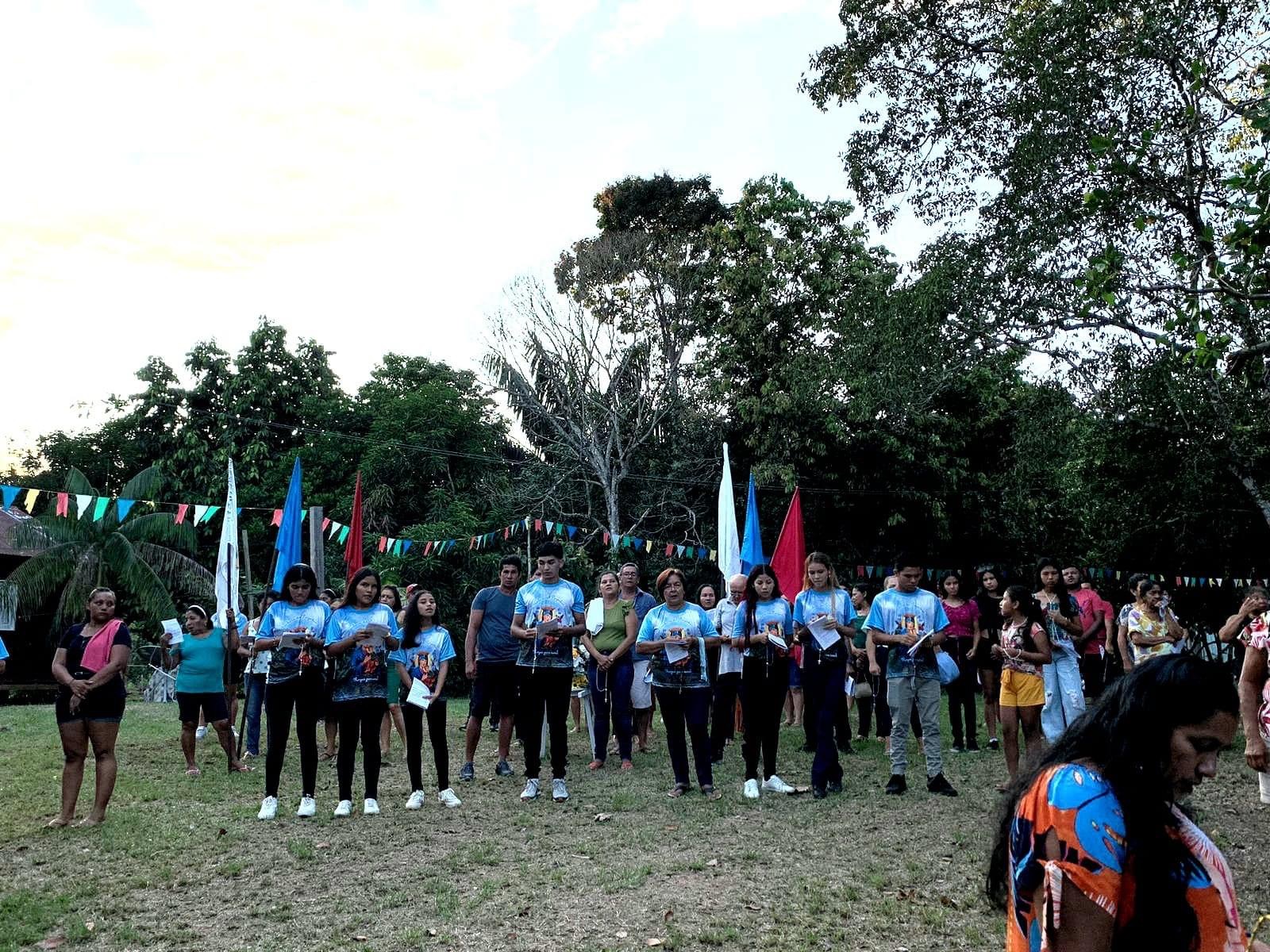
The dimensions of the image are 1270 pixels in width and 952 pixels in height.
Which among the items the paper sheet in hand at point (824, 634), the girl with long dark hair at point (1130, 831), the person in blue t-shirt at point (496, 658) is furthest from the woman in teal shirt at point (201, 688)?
the girl with long dark hair at point (1130, 831)

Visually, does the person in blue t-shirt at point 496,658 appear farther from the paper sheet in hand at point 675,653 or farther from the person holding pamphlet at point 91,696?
the person holding pamphlet at point 91,696

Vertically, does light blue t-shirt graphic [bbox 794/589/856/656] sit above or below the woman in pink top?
above

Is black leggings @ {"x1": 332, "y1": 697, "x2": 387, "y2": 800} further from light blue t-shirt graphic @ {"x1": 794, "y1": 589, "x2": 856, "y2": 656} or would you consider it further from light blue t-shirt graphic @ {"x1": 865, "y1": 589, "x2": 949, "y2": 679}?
light blue t-shirt graphic @ {"x1": 865, "y1": 589, "x2": 949, "y2": 679}

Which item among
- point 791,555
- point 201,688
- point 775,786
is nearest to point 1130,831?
point 775,786

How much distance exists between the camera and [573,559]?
29.6 meters

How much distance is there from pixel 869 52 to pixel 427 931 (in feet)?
49.5

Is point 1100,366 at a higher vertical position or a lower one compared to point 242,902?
higher

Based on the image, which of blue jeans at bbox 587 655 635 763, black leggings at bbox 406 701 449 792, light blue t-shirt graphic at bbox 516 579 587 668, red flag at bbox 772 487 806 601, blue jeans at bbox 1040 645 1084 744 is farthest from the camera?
red flag at bbox 772 487 806 601

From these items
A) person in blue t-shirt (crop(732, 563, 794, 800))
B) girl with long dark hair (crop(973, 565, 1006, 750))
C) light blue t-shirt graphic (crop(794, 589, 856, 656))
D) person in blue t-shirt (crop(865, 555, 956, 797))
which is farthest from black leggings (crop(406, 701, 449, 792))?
girl with long dark hair (crop(973, 565, 1006, 750))

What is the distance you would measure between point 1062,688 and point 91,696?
24.9 ft

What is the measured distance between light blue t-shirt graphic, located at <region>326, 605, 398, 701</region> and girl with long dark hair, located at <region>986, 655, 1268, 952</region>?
6.48 meters

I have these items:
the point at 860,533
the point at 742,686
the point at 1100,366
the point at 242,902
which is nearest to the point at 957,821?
the point at 742,686

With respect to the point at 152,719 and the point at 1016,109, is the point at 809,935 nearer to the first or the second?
the point at 1016,109

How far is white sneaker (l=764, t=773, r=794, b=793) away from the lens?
8.80 metres
